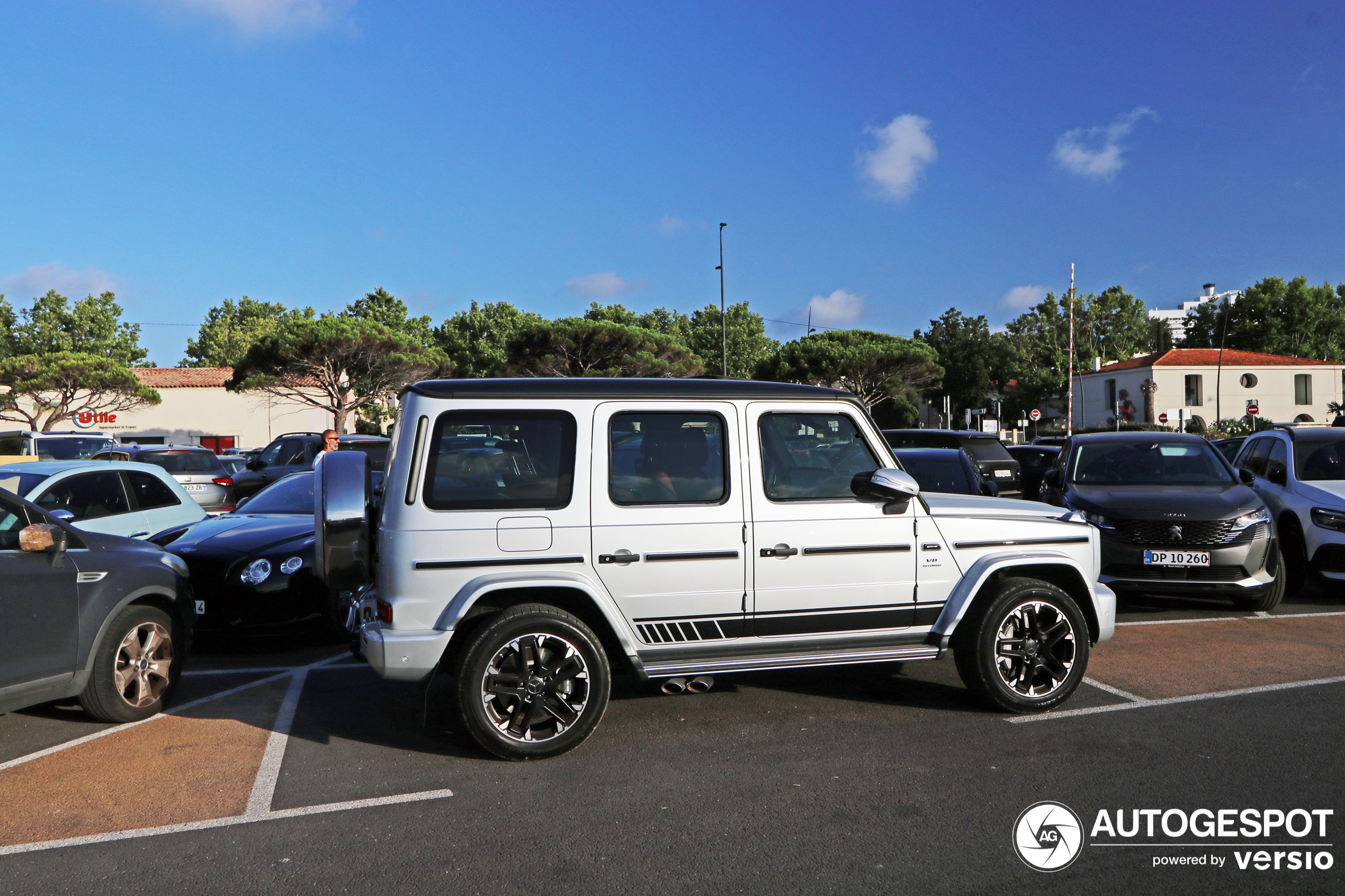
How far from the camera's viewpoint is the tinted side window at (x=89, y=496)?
8.66 m

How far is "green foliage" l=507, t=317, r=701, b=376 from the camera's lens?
143ft

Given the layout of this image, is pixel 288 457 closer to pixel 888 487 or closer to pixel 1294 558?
pixel 888 487

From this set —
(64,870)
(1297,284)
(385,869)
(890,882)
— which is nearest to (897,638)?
(890,882)

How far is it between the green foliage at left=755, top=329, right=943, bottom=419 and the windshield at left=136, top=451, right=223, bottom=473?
33.5 meters

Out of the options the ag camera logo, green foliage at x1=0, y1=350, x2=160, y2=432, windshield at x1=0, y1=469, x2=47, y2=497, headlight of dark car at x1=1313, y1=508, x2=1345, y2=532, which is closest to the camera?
the ag camera logo

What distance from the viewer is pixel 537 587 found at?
4.79 metres

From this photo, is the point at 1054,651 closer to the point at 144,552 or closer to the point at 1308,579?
the point at 144,552

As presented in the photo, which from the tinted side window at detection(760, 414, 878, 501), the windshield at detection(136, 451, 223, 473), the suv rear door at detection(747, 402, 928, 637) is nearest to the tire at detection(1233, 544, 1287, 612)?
the suv rear door at detection(747, 402, 928, 637)

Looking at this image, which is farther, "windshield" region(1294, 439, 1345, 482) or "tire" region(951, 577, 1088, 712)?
"windshield" region(1294, 439, 1345, 482)

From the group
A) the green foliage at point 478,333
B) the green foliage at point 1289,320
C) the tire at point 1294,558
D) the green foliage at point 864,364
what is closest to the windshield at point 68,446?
the tire at point 1294,558

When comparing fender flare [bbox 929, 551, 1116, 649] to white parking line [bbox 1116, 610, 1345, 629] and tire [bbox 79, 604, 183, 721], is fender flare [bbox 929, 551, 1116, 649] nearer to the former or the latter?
white parking line [bbox 1116, 610, 1345, 629]

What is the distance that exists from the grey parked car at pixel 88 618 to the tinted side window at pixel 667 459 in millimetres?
2892

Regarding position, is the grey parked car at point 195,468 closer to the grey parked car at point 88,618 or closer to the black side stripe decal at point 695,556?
the grey parked car at point 88,618

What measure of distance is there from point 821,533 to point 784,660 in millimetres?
691
